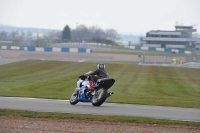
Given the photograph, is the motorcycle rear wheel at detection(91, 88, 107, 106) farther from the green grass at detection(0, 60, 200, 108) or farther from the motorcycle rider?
the green grass at detection(0, 60, 200, 108)

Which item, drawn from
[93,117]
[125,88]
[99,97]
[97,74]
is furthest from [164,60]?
[93,117]

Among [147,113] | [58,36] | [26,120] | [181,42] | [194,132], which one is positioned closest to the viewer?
[194,132]

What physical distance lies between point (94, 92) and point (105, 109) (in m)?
1.10

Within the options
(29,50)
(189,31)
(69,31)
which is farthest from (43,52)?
(189,31)

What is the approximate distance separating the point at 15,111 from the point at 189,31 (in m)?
162

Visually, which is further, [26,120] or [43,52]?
[43,52]

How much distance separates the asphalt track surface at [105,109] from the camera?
17.0m

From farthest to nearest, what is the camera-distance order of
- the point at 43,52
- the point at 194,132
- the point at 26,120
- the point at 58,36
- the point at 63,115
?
the point at 58,36
the point at 43,52
the point at 63,115
the point at 26,120
the point at 194,132

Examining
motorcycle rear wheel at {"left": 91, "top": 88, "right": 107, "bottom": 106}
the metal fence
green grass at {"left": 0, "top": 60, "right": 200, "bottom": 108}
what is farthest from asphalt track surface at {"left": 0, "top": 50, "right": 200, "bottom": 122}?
the metal fence

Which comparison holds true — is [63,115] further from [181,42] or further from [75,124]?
[181,42]

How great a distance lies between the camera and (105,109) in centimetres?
→ 1805

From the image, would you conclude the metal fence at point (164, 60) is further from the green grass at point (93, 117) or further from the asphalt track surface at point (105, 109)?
the green grass at point (93, 117)

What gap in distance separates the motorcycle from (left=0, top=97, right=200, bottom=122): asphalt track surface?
0.23 m

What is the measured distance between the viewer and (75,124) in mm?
14250
